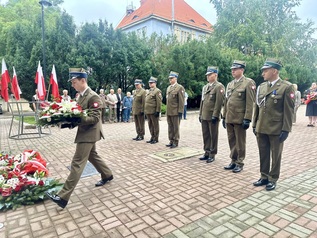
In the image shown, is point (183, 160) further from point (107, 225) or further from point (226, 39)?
point (226, 39)

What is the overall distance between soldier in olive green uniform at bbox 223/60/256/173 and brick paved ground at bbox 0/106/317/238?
35 cm

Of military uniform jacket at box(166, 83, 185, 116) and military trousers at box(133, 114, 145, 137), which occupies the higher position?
military uniform jacket at box(166, 83, 185, 116)

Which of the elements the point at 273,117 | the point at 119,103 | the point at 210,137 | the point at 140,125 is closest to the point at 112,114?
the point at 119,103

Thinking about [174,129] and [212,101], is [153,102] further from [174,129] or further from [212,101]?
[212,101]

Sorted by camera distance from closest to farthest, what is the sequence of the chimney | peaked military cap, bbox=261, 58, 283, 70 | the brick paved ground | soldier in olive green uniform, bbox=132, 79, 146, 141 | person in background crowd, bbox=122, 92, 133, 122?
the brick paved ground
peaked military cap, bbox=261, 58, 283, 70
soldier in olive green uniform, bbox=132, 79, 146, 141
person in background crowd, bbox=122, 92, 133, 122
the chimney

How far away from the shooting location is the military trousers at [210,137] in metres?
5.40

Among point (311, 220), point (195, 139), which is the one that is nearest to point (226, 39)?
point (195, 139)

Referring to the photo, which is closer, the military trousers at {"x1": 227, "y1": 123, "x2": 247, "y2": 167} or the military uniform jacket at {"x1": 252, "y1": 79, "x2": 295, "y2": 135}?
the military uniform jacket at {"x1": 252, "y1": 79, "x2": 295, "y2": 135}

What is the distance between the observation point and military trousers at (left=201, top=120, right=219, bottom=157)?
17.7 ft

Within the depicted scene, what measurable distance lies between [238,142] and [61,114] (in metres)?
3.17

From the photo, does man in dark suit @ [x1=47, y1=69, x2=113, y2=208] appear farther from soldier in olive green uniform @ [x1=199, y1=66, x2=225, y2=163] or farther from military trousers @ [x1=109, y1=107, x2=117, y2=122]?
military trousers @ [x1=109, y1=107, x2=117, y2=122]

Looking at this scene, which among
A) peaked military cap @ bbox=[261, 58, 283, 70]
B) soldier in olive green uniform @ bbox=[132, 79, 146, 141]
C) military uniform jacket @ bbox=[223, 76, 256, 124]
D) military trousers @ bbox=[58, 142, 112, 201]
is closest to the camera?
military trousers @ bbox=[58, 142, 112, 201]

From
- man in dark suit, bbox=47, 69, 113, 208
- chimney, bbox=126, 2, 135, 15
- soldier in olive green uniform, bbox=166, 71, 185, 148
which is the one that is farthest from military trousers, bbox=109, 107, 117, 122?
chimney, bbox=126, 2, 135, 15

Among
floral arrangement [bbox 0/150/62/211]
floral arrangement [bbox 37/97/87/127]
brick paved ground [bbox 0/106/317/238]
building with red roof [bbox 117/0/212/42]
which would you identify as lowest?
brick paved ground [bbox 0/106/317/238]
